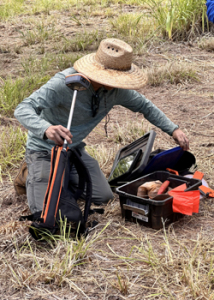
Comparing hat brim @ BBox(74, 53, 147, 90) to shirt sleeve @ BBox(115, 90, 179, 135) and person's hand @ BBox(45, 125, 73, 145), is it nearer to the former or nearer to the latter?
shirt sleeve @ BBox(115, 90, 179, 135)

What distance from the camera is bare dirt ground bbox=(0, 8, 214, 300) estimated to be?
1893 mm

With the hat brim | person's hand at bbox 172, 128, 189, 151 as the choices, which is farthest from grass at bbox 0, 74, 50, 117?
person's hand at bbox 172, 128, 189, 151

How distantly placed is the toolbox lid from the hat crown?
0.66 m

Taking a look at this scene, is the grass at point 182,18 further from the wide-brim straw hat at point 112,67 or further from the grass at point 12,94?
the wide-brim straw hat at point 112,67

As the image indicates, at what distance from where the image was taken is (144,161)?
282 cm

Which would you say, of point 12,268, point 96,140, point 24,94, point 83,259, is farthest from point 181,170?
point 24,94

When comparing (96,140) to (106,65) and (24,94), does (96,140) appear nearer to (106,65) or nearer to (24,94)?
(24,94)

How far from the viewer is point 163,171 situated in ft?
9.47

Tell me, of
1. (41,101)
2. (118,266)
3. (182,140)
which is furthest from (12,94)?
(118,266)

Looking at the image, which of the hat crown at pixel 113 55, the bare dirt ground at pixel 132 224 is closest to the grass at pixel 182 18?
the bare dirt ground at pixel 132 224

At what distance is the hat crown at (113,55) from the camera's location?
255 cm

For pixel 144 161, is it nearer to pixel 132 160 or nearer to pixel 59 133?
pixel 132 160

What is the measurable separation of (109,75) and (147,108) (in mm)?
647

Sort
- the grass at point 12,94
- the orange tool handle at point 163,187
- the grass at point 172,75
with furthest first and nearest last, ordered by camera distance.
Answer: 1. the grass at point 172,75
2. the grass at point 12,94
3. the orange tool handle at point 163,187
